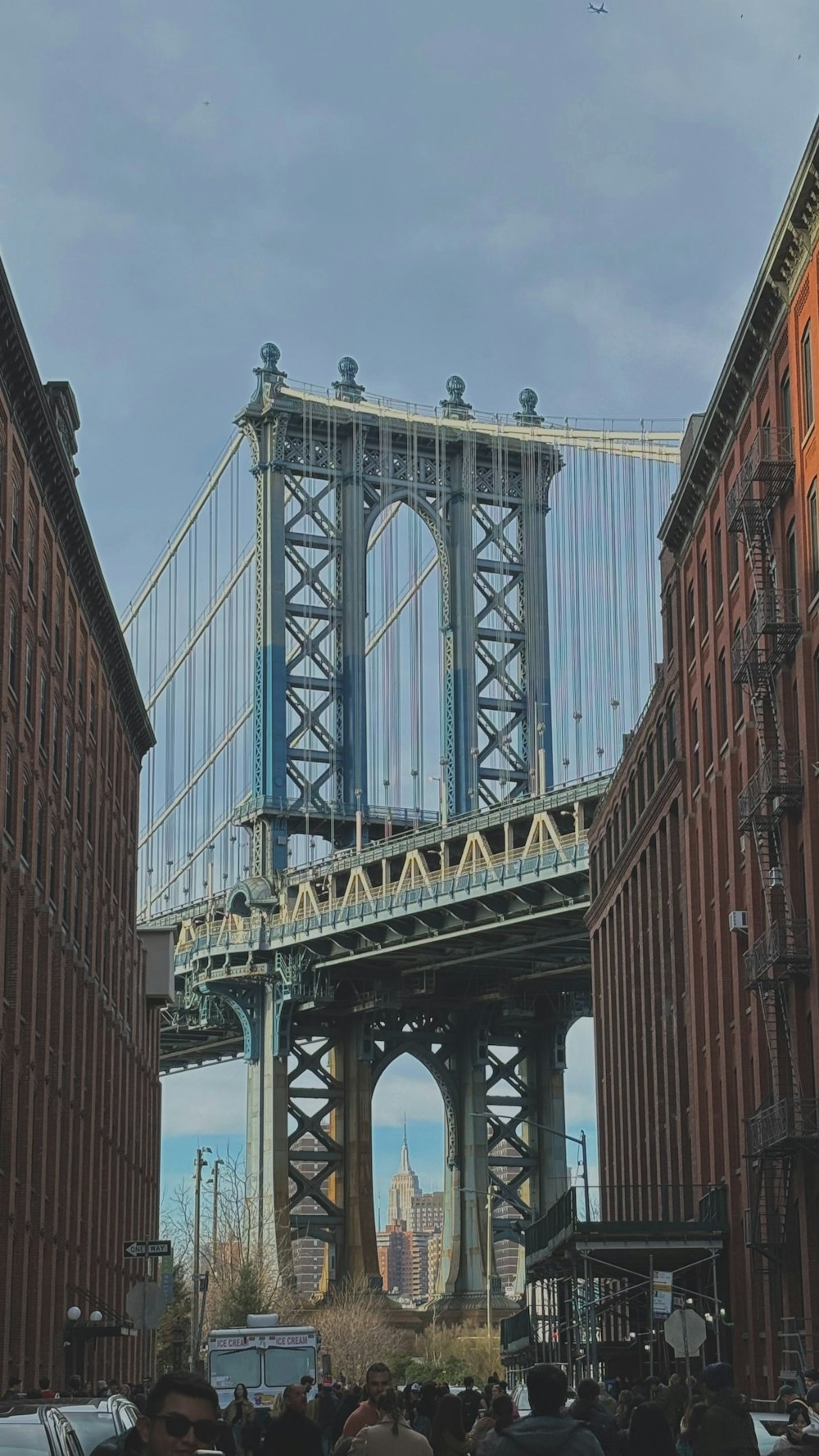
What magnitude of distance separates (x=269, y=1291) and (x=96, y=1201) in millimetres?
36280

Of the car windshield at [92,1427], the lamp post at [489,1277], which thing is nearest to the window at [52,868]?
the lamp post at [489,1277]

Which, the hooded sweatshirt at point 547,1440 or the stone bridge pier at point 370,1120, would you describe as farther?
the stone bridge pier at point 370,1120

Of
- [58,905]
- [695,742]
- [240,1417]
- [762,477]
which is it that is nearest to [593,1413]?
[240,1417]

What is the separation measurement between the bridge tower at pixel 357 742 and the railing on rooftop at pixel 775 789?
2177 inches

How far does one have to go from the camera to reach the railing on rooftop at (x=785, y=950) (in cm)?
4306

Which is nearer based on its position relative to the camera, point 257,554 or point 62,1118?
point 62,1118

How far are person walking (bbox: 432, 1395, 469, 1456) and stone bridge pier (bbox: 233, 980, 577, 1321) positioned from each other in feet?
274

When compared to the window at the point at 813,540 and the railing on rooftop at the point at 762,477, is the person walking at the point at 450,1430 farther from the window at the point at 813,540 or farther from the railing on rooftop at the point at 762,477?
the railing on rooftop at the point at 762,477

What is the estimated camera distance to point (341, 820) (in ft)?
344

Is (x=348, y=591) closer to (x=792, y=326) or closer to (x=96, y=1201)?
(x=96, y=1201)

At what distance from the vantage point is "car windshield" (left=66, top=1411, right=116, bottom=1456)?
15.8 metres

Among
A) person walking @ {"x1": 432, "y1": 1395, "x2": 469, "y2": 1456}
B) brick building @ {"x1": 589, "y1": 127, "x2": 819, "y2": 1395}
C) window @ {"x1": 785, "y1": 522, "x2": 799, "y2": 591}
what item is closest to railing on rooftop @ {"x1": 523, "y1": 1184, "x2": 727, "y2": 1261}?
brick building @ {"x1": 589, "y1": 127, "x2": 819, "y2": 1395}

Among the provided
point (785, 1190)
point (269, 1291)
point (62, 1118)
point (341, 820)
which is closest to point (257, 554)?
point (341, 820)

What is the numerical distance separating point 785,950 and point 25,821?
18.2 meters
